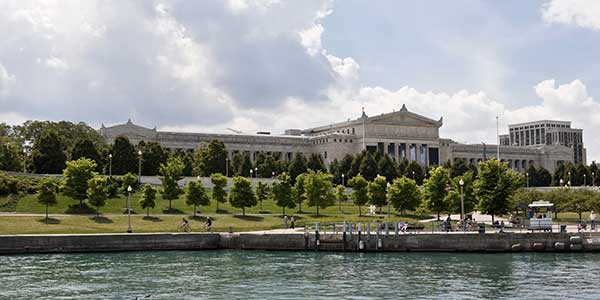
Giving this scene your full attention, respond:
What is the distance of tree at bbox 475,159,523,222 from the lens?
82875 mm

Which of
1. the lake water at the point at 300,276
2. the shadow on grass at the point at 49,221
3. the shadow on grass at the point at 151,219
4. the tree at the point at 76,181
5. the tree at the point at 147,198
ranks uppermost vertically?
the tree at the point at 76,181

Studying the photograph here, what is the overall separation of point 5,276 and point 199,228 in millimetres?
33011

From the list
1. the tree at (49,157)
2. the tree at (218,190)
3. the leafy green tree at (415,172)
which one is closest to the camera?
the tree at (218,190)

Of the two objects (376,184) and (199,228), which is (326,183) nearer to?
(376,184)

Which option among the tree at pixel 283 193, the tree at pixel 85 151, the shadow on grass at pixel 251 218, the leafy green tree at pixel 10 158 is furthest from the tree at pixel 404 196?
the leafy green tree at pixel 10 158

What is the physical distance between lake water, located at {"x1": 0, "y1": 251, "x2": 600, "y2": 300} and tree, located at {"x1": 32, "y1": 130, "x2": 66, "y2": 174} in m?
68.4

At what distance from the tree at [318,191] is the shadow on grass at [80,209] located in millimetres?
27176

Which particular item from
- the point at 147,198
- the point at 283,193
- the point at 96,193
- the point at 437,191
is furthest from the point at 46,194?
the point at 437,191

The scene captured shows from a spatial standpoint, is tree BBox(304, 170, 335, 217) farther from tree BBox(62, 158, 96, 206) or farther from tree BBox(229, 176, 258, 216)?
tree BBox(62, 158, 96, 206)

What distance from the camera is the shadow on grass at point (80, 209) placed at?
300ft

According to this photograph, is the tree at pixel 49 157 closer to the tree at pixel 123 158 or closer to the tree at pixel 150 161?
the tree at pixel 123 158

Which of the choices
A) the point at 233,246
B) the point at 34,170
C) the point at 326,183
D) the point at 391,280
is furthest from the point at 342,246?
the point at 34,170

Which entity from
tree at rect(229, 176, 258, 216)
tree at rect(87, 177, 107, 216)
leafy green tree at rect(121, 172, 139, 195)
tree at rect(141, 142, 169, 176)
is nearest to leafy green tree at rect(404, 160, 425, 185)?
tree at rect(141, 142, 169, 176)

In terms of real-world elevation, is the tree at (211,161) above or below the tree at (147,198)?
above
